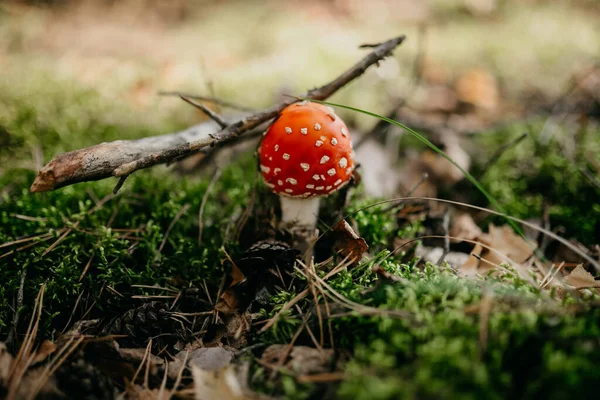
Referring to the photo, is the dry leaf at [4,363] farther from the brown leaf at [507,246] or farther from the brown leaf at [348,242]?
the brown leaf at [507,246]

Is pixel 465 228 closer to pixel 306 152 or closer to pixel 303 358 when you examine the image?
pixel 306 152

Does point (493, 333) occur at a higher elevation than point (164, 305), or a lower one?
higher

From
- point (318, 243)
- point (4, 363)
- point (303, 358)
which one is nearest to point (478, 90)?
point (318, 243)

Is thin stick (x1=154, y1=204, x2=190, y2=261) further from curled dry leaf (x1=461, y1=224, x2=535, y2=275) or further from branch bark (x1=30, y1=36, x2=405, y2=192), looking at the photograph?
Result: curled dry leaf (x1=461, y1=224, x2=535, y2=275)

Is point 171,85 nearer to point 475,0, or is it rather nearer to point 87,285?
point 87,285

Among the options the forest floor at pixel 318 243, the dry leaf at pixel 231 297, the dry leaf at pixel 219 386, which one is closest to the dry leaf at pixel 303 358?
the forest floor at pixel 318 243

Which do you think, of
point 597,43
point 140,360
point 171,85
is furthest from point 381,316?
point 597,43
